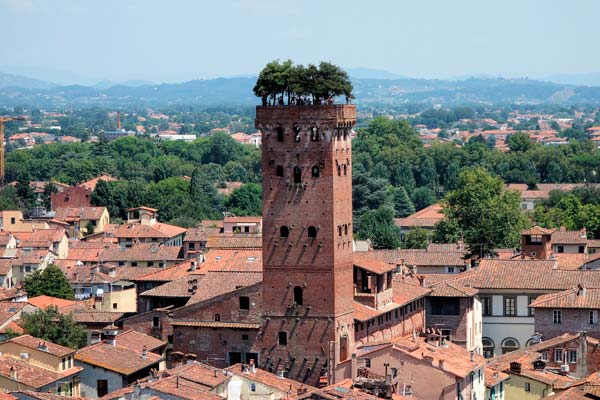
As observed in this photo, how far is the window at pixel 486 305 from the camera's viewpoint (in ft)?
230

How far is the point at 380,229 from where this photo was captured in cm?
10250

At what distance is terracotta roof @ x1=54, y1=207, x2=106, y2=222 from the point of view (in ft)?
376

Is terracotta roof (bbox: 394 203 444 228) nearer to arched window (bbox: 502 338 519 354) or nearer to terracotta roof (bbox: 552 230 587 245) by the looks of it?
terracotta roof (bbox: 552 230 587 245)

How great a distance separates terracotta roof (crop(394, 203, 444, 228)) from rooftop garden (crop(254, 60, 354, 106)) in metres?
53.2

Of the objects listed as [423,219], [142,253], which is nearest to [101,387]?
[142,253]

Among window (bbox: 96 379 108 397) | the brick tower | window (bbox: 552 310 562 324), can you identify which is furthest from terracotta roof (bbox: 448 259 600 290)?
window (bbox: 96 379 108 397)

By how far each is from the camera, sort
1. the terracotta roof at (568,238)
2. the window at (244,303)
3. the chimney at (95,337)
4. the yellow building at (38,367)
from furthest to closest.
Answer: the terracotta roof at (568,238) → the chimney at (95,337) → the window at (244,303) → the yellow building at (38,367)

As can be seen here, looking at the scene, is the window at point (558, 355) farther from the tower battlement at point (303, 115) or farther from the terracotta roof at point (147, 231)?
the terracotta roof at point (147, 231)

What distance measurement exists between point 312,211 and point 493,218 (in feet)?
126

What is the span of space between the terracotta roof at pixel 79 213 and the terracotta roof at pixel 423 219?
58.0 ft

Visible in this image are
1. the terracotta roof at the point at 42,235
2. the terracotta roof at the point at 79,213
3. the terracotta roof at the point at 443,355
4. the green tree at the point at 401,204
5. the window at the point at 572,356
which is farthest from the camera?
the green tree at the point at 401,204

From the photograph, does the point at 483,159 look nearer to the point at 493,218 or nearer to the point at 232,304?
the point at 493,218

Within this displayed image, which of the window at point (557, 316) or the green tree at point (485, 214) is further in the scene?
the green tree at point (485, 214)

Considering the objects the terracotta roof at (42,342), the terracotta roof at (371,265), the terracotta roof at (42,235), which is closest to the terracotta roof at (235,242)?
the terracotta roof at (42,235)
